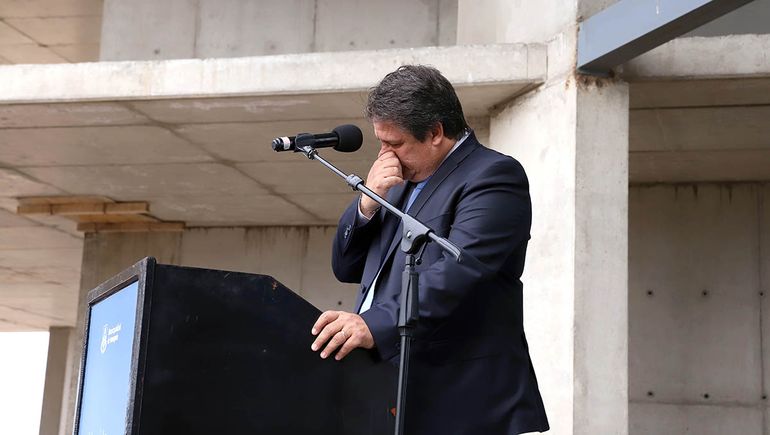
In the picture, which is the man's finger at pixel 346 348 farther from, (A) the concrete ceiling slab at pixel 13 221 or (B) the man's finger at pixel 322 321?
(A) the concrete ceiling slab at pixel 13 221

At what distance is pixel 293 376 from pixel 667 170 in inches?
228

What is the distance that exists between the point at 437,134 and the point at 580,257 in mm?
2650

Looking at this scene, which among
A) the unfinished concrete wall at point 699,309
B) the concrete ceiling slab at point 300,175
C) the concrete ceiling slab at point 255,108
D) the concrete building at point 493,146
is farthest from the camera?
the concrete ceiling slab at point 300,175

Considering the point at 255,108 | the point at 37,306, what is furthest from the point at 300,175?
the point at 37,306

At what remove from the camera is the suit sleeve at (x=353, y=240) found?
9.78 feet

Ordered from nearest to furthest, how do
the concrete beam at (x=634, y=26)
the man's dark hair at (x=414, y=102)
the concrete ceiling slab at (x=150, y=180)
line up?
the man's dark hair at (x=414, y=102), the concrete beam at (x=634, y=26), the concrete ceiling slab at (x=150, y=180)

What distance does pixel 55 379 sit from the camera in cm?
1650

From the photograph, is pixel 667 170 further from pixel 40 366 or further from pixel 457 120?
pixel 40 366

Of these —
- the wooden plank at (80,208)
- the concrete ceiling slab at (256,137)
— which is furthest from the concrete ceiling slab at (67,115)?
the wooden plank at (80,208)

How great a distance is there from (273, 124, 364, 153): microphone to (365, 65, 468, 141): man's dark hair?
6.2 inches

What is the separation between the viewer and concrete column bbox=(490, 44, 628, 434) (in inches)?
209

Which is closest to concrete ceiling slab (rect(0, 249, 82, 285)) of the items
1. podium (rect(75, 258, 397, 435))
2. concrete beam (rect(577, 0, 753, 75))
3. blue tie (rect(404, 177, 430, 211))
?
concrete beam (rect(577, 0, 753, 75))

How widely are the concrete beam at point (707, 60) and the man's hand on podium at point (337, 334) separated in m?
3.56

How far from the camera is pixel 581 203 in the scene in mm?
5430
